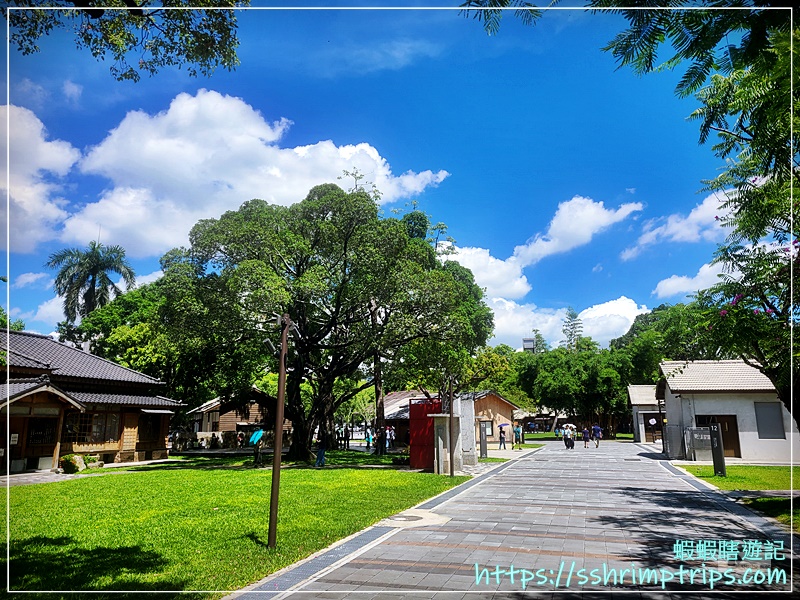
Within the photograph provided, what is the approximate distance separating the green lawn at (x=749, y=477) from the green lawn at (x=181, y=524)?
23.7 ft

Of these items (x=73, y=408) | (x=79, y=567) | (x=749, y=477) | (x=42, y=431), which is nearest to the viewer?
(x=79, y=567)

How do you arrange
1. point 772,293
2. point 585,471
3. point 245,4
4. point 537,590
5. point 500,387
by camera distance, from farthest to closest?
Answer: point 500,387 → point 585,471 → point 772,293 → point 245,4 → point 537,590

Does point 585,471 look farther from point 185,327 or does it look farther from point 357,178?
point 185,327

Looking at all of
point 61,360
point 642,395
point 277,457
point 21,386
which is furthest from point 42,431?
point 642,395

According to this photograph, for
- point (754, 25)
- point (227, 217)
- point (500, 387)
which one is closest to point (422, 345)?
point (227, 217)

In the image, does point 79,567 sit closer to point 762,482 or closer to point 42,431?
point 762,482

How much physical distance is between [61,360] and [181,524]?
17.9 m

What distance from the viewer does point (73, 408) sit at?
19766 mm

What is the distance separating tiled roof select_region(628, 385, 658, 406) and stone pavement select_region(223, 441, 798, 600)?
1012 inches

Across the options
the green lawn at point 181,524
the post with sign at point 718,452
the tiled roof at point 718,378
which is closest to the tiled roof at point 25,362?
the green lawn at point 181,524

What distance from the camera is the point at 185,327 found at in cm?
1980

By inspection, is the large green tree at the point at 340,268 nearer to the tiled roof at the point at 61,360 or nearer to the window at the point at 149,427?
the tiled roof at the point at 61,360

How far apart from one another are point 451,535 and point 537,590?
105 inches

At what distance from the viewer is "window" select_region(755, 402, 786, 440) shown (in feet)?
69.3
